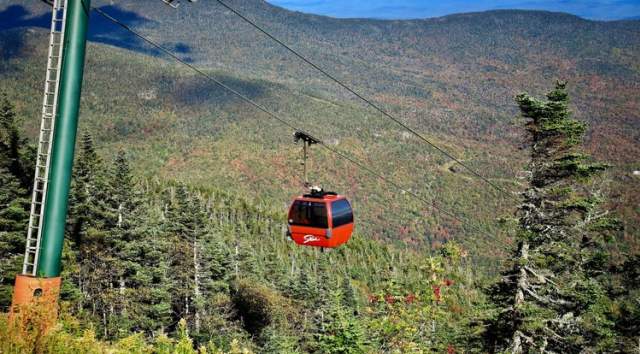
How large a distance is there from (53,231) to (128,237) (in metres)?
26.0

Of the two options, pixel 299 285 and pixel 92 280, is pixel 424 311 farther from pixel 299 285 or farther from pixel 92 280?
pixel 299 285

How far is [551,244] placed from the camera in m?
21.9

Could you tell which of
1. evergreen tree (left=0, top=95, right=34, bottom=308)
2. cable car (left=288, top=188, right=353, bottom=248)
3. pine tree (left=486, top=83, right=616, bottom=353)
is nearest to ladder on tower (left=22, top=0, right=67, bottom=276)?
cable car (left=288, top=188, right=353, bottom=248)

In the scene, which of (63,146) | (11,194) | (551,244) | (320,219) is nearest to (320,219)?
(320,219)

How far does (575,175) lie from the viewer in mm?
21938

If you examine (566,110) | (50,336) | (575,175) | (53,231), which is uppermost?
(566,110)

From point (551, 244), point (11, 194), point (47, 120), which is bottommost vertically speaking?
point (11, 194)

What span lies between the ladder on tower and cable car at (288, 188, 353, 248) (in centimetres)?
1246

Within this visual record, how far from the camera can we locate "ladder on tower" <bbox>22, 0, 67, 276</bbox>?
29.6ft

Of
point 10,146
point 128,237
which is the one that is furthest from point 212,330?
point 10,146

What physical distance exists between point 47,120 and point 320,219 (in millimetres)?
12798

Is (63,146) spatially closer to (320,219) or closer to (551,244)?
(320,219)

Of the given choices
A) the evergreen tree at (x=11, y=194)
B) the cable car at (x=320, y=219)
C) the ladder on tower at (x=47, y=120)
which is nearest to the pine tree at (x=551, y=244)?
the cable car at (x=320, y=219)

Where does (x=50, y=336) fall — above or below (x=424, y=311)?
above
